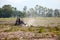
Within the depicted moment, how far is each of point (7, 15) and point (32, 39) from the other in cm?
5250

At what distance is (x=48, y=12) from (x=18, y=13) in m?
14.0

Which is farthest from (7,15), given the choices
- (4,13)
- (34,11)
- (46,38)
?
(46,38)

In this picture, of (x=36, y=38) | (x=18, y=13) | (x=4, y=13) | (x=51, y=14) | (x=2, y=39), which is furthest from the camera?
(x=51, y=14)

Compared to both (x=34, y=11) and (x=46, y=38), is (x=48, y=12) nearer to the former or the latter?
(x=34, y=11)

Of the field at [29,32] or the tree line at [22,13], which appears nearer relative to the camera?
the field at [29,32]

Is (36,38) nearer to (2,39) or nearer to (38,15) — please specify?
(2,39)

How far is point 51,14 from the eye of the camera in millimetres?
78000

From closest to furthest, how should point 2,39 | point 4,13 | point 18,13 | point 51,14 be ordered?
point 2,39 < point 4,13 < point 18,13 < point 51,14

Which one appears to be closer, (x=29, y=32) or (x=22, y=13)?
(x=29, y=32)

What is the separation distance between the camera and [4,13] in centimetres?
6325

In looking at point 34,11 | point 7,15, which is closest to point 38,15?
point 34,11

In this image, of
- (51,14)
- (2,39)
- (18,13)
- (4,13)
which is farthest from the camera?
(51,14)

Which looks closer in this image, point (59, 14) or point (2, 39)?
point (2, 39)

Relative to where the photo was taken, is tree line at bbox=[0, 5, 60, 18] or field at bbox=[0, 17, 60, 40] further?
tree line at bbox=[0, 5, 60, 18]
